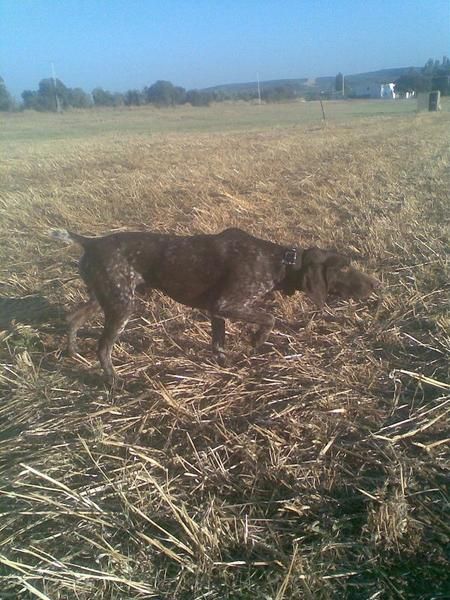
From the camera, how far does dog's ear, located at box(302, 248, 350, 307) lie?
429cm

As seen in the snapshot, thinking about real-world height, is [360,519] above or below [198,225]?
below

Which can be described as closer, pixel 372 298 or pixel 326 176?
pixel 372 298

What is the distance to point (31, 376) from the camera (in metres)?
4.05

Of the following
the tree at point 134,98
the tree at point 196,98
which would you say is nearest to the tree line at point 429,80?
the tree at point 196,98

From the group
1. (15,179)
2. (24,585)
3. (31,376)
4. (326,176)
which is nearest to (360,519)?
(24,585)

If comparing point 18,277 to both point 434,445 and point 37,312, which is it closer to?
point 37,312

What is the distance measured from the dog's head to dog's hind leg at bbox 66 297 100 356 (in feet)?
6.59

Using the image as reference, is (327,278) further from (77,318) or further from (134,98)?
(134,98)

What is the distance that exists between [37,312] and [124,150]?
50.8ft

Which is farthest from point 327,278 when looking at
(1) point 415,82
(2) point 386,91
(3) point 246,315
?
(2) point 386,91

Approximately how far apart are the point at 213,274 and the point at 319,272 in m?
0.96

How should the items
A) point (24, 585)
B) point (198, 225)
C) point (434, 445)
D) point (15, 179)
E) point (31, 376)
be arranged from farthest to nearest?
point (15, 179), point (198, 225), point (31, 376), point (434, 445), point (24, 585)

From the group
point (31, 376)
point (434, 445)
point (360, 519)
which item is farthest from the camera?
point (31, 376)

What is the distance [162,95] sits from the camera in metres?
77.1
